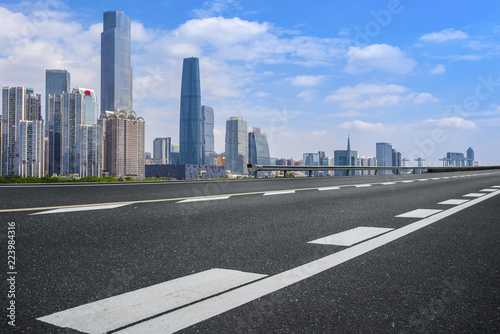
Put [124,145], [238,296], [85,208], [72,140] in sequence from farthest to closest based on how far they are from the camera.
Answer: [124,145], [72,140], [85,208], [238,296]

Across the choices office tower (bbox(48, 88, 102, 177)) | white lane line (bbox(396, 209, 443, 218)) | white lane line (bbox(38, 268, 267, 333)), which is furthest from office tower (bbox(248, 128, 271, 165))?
office tower (bbox(48, 88, 102, 177))

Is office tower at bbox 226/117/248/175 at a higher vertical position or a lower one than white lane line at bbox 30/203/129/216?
higher

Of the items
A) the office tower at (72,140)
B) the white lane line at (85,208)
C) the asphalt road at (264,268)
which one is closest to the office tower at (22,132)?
the office tower at (72,140)

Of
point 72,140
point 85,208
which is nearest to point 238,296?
point 85,208

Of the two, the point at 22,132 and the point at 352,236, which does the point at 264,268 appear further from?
the point at 22,132

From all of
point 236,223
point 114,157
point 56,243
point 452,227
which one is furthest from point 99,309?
point 114,157

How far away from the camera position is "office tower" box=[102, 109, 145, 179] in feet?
367

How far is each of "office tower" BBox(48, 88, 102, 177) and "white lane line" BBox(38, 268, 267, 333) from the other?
3005 inches

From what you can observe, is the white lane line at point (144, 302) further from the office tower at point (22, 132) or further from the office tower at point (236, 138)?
the office tower at point (236, 138)

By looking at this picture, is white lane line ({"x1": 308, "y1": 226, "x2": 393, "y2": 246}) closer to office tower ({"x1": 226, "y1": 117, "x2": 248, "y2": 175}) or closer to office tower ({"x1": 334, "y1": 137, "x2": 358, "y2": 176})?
office tower ({"x1": 334, "y1": 137, "x2": 358, "y2": 176})

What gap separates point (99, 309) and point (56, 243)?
2.01 meters

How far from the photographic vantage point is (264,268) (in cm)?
309

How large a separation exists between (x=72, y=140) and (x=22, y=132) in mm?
19042

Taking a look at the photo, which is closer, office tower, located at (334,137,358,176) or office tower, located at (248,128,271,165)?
office tower, located at (248,128,271,165)
